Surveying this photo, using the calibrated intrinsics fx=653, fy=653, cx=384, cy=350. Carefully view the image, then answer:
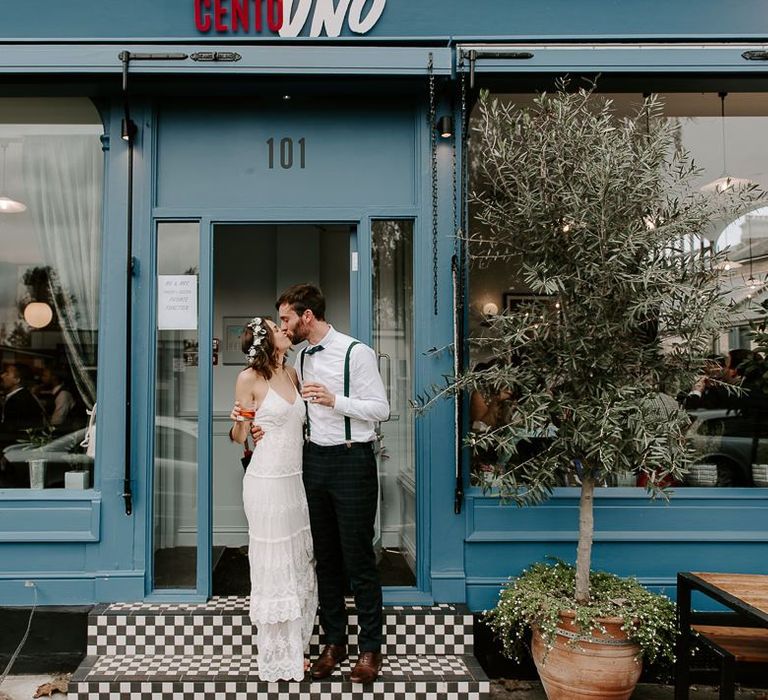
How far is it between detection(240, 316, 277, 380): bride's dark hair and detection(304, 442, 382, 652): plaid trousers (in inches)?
18.9

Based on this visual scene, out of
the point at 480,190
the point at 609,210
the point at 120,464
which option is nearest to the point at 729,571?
the point at 609,210

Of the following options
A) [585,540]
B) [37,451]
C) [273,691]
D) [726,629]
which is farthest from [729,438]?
[37,451]

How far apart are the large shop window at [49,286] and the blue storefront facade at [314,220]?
0.07 m

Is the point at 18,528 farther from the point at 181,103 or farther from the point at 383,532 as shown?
the point at 181,103

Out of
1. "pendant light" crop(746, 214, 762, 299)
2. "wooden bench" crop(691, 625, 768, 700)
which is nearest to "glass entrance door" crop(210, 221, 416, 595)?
"wooden bench" crop(691, 625, 768, 700)

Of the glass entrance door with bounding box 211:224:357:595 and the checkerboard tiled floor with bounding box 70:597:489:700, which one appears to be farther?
the glass entrance door with bounding box 211:224:357:595

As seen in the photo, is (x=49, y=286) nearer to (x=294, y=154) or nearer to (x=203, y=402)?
(x=203, y=402)

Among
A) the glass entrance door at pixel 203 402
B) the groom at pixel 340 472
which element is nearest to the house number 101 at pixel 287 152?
the glass entrance door at pixel 203 402

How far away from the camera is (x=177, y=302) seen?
4.15 metres

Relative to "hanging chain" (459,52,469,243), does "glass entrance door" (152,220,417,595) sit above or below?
below

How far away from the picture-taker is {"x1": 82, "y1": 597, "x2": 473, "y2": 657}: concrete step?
12.3ft

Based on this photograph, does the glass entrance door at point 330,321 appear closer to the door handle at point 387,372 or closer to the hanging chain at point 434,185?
the door handle at point 387,372

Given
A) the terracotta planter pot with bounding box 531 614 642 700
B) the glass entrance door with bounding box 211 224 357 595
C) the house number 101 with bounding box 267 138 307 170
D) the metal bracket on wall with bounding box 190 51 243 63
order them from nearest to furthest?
the terracotta planter pot with bounding box 531 614 642 700 → the metal bracket on wall with bounding box 190 51 243 63 → the house number 101 with bounding box 267 138 307 170 → the glass entrance door with bounding box 211 224 357 595

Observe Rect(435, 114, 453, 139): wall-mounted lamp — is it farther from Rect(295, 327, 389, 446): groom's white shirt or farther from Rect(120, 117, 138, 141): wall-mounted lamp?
Rect(120, 117, 138, 141): wall-mounted lamp
